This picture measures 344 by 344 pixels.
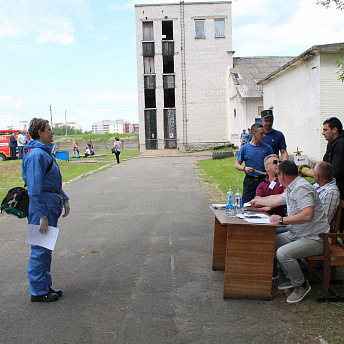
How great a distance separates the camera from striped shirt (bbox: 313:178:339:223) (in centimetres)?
491

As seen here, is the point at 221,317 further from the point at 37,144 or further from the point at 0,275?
the point at 0,275

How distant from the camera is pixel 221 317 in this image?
4164 mm

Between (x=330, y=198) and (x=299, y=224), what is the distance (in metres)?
0.65

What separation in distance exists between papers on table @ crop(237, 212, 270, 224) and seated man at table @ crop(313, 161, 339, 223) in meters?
0.78

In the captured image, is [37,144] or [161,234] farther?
[161,234]

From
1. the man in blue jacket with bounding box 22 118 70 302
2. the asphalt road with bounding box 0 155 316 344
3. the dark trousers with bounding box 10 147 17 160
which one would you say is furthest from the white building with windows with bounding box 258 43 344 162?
the dark trousers with bounding box 10 147 17 160

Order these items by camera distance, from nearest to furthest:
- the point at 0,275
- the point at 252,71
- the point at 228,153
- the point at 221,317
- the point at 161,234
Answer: the point at 221,317 → the point at 0,275 → the point at 161,234 → the point at 228,153 → the point at 252,71

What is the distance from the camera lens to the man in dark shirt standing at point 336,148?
18.5ft

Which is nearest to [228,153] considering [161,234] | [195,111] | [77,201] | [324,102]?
[324,102]

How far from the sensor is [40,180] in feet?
14.8

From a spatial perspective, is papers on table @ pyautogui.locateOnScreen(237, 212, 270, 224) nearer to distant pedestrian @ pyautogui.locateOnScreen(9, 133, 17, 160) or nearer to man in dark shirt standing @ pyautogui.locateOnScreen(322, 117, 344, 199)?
man in dark shirt standing @ pyautogui.locateOnScreen(322, 117, 344, 199)

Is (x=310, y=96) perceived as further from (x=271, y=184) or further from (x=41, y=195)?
(x=41, y=195)

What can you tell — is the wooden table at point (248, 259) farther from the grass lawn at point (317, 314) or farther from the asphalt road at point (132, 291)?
the grass lawn at point (317, 314)

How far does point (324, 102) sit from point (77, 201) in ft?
36.4
